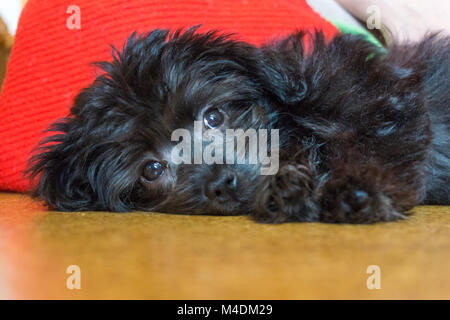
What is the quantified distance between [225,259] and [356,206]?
83 cm

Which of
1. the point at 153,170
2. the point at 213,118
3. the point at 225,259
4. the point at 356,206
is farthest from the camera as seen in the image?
the point at 153,170

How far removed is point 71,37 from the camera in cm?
362

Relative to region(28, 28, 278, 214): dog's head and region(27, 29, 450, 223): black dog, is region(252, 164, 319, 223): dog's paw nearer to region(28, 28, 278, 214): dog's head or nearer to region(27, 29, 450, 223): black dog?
region(27, 29, 450, 223): black dog

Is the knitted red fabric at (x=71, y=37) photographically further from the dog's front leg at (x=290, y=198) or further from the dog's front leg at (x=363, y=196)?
the dog's front leg at (x=363, y=196)

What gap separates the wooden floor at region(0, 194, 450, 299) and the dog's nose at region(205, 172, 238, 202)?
160 mm

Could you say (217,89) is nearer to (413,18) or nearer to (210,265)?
(210,265)

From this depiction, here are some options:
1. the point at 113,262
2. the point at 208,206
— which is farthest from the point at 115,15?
the point at 113,262

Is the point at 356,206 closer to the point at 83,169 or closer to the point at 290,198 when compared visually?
the point at 290,198

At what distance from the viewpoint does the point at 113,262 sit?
1701mm

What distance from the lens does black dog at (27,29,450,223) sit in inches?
98.1

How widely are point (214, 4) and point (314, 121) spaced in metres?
1.36

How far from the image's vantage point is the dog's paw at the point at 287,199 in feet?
7.77

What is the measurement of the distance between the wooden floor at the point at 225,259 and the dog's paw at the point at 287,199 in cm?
10

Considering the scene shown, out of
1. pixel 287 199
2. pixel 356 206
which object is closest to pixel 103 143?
pixel 287 199
